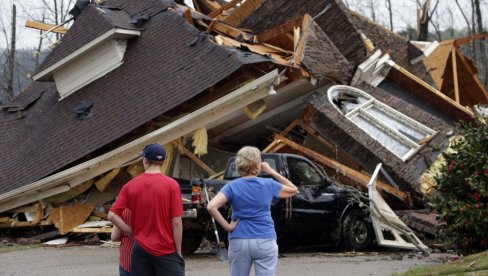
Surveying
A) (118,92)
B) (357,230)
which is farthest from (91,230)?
(357,230)

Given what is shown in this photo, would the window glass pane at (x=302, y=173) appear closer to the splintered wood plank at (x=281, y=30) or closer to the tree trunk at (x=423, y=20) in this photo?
the splintered wood plank at (x=281, y=30)

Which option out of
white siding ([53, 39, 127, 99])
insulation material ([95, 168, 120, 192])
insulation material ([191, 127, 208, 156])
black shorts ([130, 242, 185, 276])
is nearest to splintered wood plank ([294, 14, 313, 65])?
insulation material ([191, 127, 208, 156])

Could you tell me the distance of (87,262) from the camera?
11.1 meters

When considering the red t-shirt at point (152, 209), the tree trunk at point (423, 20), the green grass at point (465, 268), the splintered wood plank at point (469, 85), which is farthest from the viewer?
the tree trunk at point (423, 20)

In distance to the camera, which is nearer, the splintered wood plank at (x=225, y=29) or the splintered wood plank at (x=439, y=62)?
the splintered wood plank at (x=225, y=29)

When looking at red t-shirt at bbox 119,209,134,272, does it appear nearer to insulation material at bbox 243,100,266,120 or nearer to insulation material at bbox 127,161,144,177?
insulation material at bbox 127,161,144,177

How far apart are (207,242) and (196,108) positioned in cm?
387

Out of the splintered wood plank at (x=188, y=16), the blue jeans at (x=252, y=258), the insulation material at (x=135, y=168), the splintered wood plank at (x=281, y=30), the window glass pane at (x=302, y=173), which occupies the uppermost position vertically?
the splintered wood plank at (x=188, y=16)

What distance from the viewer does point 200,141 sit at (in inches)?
574

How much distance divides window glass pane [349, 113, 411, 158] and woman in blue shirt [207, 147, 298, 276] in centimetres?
971

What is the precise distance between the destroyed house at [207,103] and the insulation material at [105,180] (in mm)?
31

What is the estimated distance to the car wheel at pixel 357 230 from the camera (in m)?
12.1

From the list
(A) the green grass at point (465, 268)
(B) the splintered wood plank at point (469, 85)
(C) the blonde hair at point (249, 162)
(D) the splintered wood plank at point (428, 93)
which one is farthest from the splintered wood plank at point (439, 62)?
(C) the blonde hair at point (249, 162)

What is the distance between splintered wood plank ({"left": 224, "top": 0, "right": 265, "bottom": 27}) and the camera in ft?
63.7
